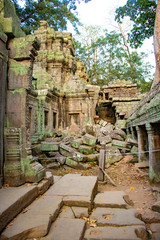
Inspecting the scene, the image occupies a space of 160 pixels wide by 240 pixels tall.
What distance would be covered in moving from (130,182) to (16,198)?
4.06m

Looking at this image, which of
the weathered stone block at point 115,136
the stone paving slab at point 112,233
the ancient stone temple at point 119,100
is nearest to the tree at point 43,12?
the ancient stone temple at point 119,100

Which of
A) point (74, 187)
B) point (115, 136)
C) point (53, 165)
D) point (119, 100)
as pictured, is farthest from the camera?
point (119, 100)

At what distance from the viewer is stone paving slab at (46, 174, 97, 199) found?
3371 mm

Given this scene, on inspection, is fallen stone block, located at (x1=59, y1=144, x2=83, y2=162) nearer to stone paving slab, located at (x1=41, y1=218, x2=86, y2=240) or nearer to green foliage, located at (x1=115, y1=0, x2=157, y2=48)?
stone paving slab, located at (x1=41, y1=218, x2=86, y2=240)

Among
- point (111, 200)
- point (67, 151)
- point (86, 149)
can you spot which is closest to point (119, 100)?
point (86, 149)

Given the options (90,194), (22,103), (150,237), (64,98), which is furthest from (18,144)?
(64,98)

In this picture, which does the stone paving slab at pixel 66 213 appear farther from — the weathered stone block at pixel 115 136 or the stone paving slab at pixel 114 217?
the weathered stone block at pixel 115 136

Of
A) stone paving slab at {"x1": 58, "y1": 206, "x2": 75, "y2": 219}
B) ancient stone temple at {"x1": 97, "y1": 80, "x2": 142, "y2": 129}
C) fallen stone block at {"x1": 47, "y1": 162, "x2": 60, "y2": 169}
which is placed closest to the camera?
stone paving slab at {"x1": 58, "y1": 206, "x2": 75, "y2": 219}

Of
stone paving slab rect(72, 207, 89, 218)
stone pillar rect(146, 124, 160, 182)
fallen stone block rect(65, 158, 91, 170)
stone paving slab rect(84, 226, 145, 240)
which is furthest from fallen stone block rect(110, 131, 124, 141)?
stone paving slab rect(84, 226, 145, 240)

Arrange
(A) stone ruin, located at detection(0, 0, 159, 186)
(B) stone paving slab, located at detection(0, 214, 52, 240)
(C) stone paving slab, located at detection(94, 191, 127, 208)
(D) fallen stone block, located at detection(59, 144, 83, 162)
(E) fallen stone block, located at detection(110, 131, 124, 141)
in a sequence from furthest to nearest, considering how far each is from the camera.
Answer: (E) fallen stone block, located at detection(110, 131, 124, 141) < (D) fallen stone block, located at detection(59, 144, 83, 162) < (A) stone ruin, located at detection(0, 0, 159, 186) < (C) stone paving slab, located at detection(94, 191, 127, 208) < (B) stone paving slab, located at detection(0, 214, 52, 240)

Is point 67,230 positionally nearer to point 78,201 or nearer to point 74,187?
point 78,201

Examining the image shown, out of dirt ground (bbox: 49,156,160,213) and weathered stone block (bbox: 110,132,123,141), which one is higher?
weathered stone block (bbox: 110,132,123,141)

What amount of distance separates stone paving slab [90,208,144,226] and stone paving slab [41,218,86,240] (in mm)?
374

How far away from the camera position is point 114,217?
2740 mm
